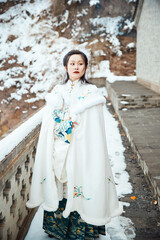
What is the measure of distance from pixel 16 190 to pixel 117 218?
1383 mm

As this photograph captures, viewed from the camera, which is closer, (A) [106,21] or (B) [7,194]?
(B) [7,194]

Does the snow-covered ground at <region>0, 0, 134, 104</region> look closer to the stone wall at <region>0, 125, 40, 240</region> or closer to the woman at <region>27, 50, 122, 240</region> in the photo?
the stone wall at <region>0, 125, 40, 240</region>

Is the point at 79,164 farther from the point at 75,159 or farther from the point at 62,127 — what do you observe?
the point at 62,127

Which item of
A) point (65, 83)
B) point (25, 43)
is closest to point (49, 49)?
point (25, 43)

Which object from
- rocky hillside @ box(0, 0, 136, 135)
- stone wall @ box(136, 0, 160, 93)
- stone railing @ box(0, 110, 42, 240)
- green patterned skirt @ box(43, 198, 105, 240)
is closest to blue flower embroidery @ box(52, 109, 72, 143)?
stone railing @ box(0, 110, 42, 240)

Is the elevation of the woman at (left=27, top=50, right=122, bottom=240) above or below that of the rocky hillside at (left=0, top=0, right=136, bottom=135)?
below

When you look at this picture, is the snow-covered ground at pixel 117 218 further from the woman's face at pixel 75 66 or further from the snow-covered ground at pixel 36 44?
the snow-covered ground at pixel 36 44

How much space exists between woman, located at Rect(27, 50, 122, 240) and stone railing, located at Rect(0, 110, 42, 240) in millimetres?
222

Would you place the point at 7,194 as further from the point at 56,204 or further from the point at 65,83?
the point at 65,83

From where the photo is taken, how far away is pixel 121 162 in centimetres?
432

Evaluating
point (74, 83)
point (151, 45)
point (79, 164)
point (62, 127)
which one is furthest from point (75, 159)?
point (151, 45)

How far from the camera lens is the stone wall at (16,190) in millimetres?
1772

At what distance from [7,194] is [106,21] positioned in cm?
2085

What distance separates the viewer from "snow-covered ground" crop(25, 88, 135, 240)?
7.54 ft
